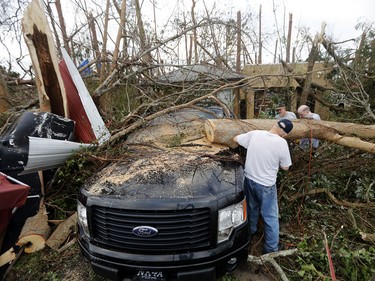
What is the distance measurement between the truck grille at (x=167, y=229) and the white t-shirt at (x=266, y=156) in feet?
3.61

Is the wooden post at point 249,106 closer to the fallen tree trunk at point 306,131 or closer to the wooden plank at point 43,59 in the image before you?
the fallen tree trunk at point 306,131

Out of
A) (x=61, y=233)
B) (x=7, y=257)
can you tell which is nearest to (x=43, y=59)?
(x=61, y=233)

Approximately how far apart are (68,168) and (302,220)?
3.50m

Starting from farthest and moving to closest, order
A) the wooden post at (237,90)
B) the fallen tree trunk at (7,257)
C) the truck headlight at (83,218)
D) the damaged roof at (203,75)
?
the wooden post at (237,90)
the damaged roof at (203,75)
the fallen tree trunk at (7,257)
the truck headlight at (83,218)

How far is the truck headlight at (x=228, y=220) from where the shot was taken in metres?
2.11

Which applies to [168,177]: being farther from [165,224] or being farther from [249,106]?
[249,106]

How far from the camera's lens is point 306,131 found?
3.82m

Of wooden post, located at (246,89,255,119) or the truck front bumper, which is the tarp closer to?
the truck front bumper

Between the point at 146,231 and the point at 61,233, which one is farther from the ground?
the point at 146,231

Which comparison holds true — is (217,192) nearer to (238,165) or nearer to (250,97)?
(238,165)

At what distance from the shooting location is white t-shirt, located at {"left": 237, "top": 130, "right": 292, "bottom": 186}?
2844 millimetres

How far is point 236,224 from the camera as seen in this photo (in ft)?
7.20

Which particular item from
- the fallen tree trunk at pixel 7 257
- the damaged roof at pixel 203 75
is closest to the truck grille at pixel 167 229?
the fallen tree trunk at pixel 7 257

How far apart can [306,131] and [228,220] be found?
2.39m
